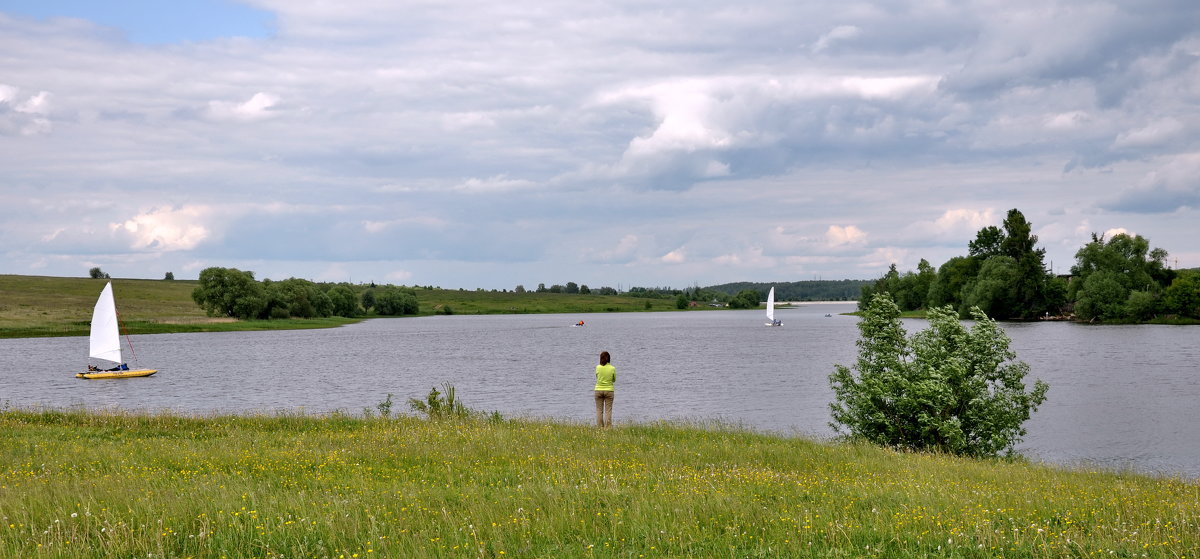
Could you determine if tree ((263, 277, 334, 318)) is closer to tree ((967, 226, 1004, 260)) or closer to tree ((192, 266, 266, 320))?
tree ((192, 266, 266, 320))

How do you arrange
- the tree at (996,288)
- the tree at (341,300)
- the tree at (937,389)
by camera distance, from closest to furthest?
the tree at (937,389) < the tree at (996,288) < the tree at (341,300)

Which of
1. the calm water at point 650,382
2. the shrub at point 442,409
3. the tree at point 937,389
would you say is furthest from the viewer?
the calm water at point 650,382

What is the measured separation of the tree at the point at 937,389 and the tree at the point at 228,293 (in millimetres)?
141431

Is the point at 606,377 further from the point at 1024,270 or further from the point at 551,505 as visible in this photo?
the point at 1024,270

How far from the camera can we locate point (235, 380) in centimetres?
6097

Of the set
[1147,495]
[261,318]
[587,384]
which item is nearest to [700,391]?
[587,384]

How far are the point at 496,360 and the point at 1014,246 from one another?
12145 centimetres

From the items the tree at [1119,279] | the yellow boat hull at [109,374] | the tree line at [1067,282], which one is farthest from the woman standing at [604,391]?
the tree at [1119,279]

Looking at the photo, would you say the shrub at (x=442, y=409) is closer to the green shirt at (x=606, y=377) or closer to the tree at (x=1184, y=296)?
the green shirt at (x=606, y=377)

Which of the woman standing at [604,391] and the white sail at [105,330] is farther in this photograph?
the white sail at [105,330]

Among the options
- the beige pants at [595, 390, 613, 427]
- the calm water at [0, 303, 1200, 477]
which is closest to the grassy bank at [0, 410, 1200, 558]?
the beige pants at [595, 390, 613, 427]

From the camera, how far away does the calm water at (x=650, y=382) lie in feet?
120

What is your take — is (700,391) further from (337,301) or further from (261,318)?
(337,301)

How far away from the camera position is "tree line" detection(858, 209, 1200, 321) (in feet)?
445
